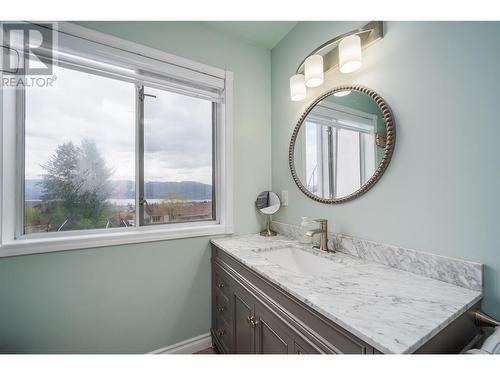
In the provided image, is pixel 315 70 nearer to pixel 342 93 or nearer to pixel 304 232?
pixel 342 93

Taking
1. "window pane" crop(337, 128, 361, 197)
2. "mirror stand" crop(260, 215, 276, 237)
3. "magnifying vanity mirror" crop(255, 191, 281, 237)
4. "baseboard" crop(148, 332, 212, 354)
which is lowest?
"baseboard" crop(148, 332, 212, 354)

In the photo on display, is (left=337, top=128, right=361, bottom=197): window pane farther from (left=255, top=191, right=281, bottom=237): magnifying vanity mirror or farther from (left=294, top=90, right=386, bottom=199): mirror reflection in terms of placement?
(left=255, top=191, right=281, bottom=237): magnifying vanity mirror

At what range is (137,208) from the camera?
1.43 meters

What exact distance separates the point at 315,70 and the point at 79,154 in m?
1.60

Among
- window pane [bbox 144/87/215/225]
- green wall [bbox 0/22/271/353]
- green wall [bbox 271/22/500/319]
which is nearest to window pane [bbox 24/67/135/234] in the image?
window pane [bbox 144/87/215/225]

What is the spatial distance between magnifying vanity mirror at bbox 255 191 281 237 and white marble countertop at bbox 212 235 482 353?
2.08ft

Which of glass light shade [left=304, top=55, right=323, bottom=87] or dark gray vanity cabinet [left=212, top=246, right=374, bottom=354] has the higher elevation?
glass light shade [left=304, top=55, right=323, bottom=87]

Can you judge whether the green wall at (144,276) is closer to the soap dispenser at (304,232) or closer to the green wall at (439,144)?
the soap dispenser at (304,232)

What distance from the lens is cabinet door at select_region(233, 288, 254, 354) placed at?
3.40 ft

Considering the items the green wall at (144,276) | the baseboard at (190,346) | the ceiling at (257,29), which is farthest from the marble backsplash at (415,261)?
the ceiling at (257,29)

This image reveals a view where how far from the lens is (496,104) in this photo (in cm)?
71

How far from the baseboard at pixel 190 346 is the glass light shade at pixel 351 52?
2046 millimetres

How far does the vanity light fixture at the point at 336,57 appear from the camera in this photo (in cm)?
104
